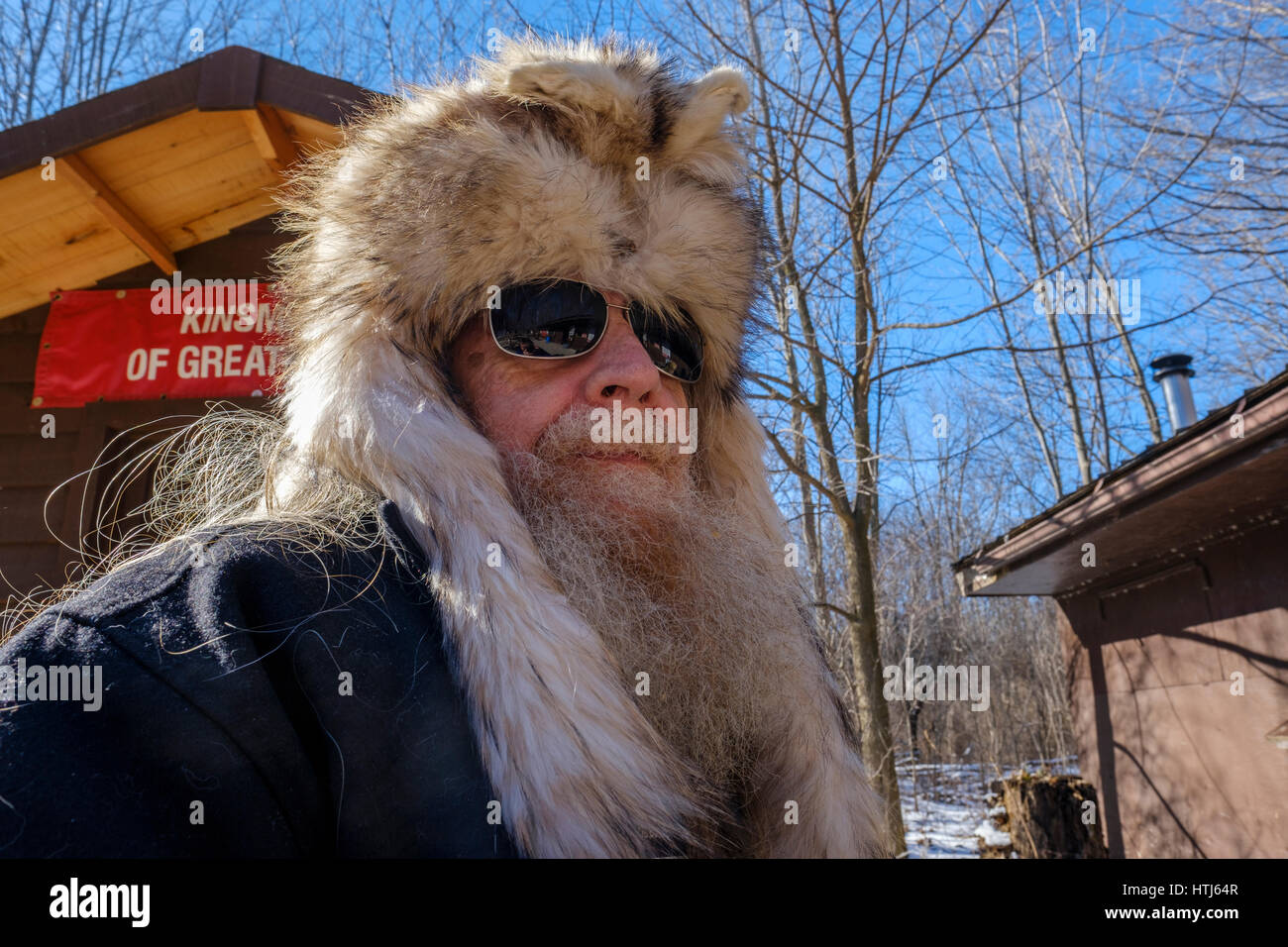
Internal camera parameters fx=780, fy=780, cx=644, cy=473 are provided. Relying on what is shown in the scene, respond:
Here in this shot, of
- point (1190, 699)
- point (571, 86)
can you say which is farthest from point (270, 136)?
point (1190, 699)

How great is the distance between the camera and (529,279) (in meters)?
1.78

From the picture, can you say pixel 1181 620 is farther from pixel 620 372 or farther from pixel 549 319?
pixel 549 319

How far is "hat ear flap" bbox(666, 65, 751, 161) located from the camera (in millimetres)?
1991

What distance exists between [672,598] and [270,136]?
11.1 feet

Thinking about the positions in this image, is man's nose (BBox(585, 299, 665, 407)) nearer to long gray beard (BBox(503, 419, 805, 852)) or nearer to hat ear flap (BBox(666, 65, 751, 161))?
long gray beard (BBox(503, 419, 805, 852))

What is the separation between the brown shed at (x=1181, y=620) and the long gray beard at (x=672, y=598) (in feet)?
9.27

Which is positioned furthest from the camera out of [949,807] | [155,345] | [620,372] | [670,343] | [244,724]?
[949,807]

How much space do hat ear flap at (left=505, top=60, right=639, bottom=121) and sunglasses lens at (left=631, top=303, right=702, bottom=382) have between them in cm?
48

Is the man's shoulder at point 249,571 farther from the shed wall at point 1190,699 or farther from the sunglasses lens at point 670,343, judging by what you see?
the shed wall at point 1190,699

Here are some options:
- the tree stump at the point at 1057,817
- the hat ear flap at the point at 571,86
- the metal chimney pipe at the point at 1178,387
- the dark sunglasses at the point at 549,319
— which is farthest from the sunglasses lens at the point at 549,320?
the metal chimney pipe at the point at 1178,387

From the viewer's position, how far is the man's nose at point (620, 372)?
174cm

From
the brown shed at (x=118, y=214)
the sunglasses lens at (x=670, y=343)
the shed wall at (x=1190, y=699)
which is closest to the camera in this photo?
the sunglasses lens at (x=670, y=343)

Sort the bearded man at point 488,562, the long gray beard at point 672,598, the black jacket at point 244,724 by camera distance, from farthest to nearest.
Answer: the long gray beard at point 672,598
the bearded man at point 488,562
the black jacket at point 244,724

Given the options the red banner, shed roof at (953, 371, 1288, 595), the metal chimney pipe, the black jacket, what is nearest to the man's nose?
the black jacket
